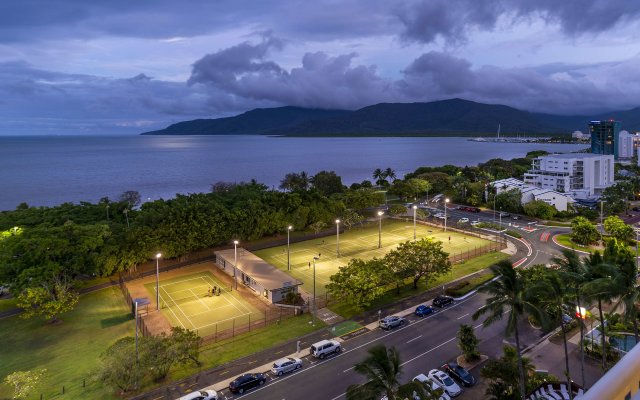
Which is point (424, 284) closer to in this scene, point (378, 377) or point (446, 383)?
point (446, 383)

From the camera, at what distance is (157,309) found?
149ft

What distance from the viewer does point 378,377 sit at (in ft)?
67.6

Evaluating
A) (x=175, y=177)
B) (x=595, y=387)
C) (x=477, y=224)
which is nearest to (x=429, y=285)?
(x=477, y=224)

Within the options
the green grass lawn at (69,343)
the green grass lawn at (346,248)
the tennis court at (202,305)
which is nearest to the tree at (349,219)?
the green grass lawn at (346,248)

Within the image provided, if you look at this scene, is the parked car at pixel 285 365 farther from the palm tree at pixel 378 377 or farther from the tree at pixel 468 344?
the tree at pixel 468 344

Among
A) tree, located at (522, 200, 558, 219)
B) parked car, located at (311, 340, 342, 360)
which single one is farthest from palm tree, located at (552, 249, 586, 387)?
tree, located at (522, 200, 558, 219)

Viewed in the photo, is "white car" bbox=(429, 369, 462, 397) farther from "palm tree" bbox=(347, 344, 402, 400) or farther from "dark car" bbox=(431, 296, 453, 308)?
"dark car" bbox=(431, 296, 453, 308)

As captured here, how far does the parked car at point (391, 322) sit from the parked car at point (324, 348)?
611 cm

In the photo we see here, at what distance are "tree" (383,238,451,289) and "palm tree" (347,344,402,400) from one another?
87.7 feet

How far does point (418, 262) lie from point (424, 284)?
16.6 feet

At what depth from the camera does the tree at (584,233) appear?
211ft

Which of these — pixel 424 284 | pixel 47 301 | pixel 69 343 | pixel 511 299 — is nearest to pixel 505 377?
pixel 511 299

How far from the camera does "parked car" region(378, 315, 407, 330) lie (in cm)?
3950

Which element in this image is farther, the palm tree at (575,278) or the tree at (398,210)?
the tree at (398,210)
